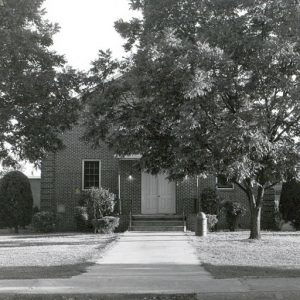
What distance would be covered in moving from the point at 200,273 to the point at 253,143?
494 centimetres

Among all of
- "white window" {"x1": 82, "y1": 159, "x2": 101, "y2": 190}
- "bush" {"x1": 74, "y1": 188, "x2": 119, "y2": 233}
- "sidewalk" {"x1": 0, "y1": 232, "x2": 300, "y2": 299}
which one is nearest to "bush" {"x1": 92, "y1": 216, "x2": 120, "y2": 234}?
"bush" {"x1": 74, "y1": 188, "x2": 119, "y2": 233}

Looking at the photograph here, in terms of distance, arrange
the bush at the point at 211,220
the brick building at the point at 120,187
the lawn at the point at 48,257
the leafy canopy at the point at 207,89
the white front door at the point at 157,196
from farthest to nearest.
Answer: the white front door at the point at 157,196 < the brick building at the point at 120,187 < the bush at the point at 211,220 < the leafy canopy at the point at 207,89 < the lawn at the point at 48,257

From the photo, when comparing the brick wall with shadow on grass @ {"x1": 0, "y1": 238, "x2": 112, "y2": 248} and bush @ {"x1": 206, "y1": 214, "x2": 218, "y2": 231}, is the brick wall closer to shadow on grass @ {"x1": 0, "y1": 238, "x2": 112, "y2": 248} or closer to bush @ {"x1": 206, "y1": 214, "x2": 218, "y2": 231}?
bush @ {"x1": 206, "y1": 214, "x2": 218, "y2": 231}

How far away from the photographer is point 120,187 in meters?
26.9

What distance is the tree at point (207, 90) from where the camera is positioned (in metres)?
14.9

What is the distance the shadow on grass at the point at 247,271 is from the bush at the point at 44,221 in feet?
47.6

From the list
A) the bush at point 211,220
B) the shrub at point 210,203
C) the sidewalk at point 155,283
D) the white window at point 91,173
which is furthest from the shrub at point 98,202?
the sidewalk at point 155,283

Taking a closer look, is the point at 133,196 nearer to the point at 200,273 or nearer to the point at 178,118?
the point at 178,118

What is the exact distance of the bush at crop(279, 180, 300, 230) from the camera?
83.8ft

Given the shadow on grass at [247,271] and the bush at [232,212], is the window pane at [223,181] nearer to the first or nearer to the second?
the bush at [232,212]

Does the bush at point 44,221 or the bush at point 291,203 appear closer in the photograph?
the bush at point 44,221

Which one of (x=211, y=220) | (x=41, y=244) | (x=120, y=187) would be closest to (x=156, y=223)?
(x=211, y=220)

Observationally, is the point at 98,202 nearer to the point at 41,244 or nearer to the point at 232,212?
the point at 232,212

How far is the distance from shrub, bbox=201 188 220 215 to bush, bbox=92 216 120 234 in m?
4.26
